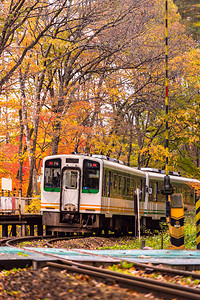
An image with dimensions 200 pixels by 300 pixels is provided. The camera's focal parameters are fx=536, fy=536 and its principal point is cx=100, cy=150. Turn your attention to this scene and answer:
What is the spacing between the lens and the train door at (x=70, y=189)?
827 inches

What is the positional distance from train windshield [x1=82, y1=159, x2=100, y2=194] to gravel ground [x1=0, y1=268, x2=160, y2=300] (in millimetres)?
13549

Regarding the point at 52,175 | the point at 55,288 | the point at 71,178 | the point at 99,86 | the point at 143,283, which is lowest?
the point at 55,288

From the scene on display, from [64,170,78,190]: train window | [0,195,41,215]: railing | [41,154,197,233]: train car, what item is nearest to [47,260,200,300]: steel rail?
[41,154,197,233]: train car

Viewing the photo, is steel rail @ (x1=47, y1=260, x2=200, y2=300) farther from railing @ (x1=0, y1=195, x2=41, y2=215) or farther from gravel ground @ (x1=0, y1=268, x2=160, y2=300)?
railing @ (x1=0, y1=195, x2=41, y2=215)

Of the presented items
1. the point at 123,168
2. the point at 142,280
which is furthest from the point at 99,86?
the point at 142,280

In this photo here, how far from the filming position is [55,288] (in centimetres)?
625

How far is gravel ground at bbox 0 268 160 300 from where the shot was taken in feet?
18.8

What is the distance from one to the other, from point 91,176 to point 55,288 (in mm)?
14934

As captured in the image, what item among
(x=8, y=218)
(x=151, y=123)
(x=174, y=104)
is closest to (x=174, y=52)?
(x=174, y=104)

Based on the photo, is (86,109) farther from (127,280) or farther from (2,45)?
(127,280)

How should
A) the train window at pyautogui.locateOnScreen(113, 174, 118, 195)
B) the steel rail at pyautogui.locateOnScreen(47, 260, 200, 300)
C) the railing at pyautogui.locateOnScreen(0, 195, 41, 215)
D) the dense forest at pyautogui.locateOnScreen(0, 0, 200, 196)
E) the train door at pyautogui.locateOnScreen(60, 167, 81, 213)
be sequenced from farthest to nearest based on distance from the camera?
the dense forest at pyautogui.locateOnScreen(0, 0, 200, 196), the railing at pyautogui.locateOnScreen(0, 195, 41, 215), the train window at pyautogui.locateOnScreen(113, 174, 118, 195), the train door at pyautogui.locateOnScreen(60, 167, 81, 213), the steel rail at pyautogui.locateOnScreen(47, 260, 200, 300)

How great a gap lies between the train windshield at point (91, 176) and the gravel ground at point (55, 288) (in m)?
13.5

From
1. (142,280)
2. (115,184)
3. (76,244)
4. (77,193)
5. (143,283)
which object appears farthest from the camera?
(115,184)

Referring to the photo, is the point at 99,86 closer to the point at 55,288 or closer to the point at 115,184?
the point at 115,184
